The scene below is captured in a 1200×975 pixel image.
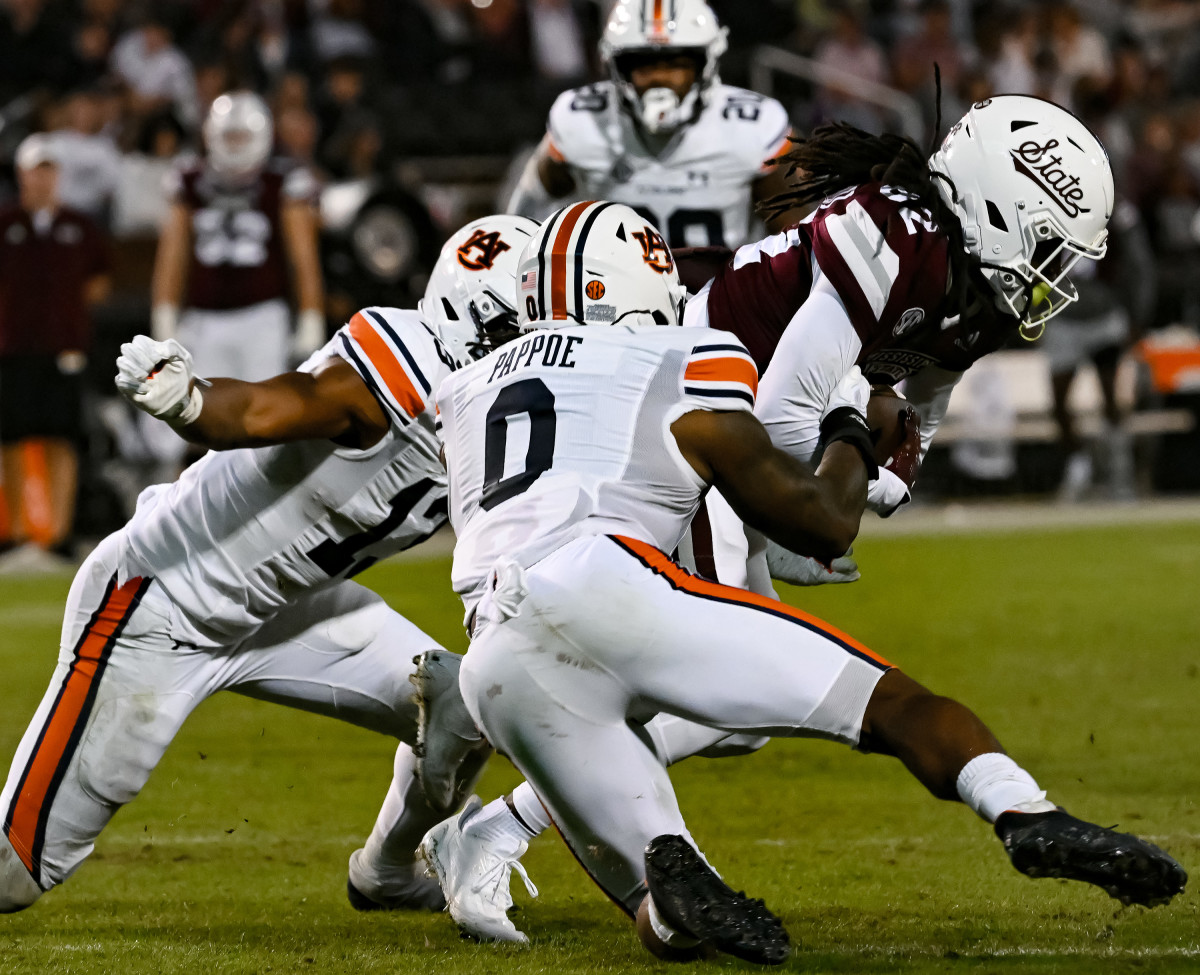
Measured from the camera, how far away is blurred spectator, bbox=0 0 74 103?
12.3m

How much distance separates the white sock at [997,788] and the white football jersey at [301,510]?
4.40 ft

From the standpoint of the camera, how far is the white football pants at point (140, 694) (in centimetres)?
384

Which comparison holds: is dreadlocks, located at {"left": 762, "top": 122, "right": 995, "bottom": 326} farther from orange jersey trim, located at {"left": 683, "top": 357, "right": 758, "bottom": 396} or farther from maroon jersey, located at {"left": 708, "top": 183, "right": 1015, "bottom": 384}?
orange jersey trim, located at {"left": 683, "top": 357, "right": 758, "bottom": 396}

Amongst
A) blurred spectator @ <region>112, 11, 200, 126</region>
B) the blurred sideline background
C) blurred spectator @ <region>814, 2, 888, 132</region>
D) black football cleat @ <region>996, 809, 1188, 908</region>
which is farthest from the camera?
blurred spectator @ <region>814, 2, 888, 132</region>

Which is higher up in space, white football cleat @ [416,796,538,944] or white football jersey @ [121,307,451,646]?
white football jersey @ [121,307,451,646]

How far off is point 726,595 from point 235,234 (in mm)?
6432

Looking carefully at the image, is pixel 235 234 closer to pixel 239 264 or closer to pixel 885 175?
pixel 239 264

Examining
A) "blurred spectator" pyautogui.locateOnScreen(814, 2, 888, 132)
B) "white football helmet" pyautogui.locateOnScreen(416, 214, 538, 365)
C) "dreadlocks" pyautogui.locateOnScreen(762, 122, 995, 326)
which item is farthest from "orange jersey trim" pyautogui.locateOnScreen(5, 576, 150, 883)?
"blurred spectator" pyautogui.locateOnScreen(814, 2, 888, 132)

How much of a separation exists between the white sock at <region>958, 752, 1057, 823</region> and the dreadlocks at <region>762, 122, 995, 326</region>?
3.74ft

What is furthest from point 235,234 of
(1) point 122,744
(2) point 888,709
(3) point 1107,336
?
(2) point 888,709

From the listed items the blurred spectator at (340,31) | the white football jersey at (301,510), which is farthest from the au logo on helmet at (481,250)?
the blurred spectator at (340,31)

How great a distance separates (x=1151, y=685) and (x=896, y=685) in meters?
3.48

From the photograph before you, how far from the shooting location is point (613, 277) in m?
3.36

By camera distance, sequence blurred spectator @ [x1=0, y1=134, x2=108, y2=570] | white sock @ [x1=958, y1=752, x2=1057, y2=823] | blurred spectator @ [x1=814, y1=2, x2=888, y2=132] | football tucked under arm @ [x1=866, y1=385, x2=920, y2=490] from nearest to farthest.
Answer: white sock @ [x1=958, y1=752, x2=1057, y2=823], football tucked under arm @ [x1=866, y1=385, x2=920, y2=490], blurred spectator @ [x1=0, y1=134, x2=108, y2=570], blurred spectator @ [x1=814, y1=2, x2=888, y2=132]
